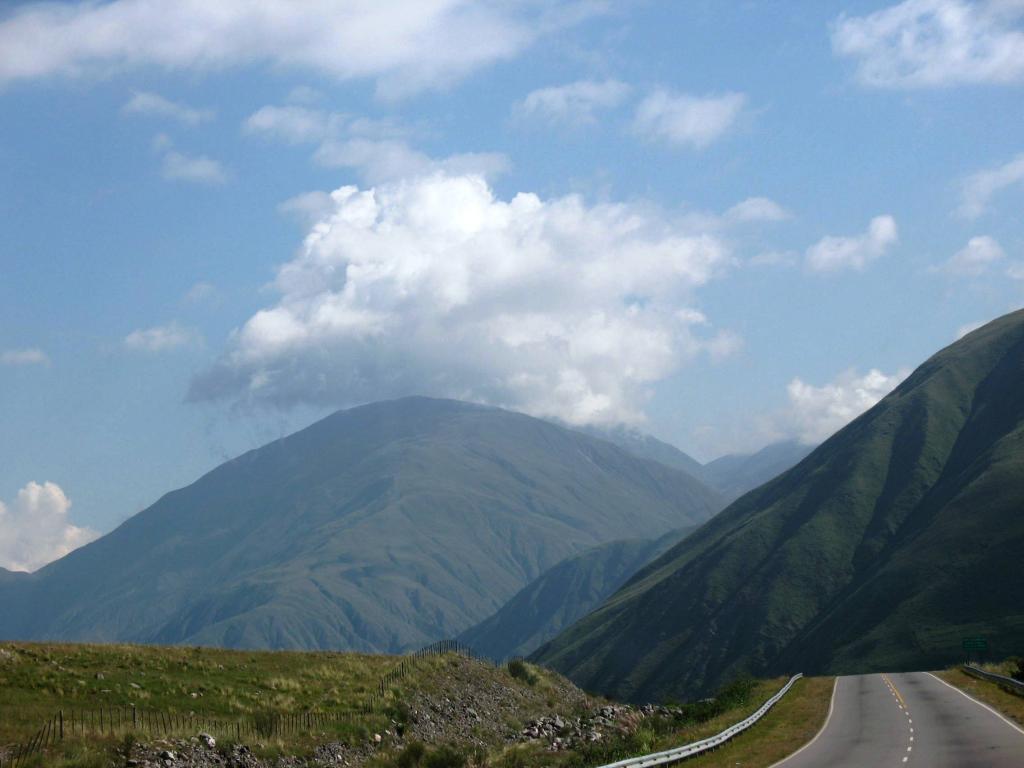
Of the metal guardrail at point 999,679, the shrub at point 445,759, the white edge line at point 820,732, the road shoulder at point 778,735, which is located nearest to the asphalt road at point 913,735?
the white edge line at point 820,732

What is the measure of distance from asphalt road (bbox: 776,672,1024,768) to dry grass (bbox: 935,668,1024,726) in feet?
2.12

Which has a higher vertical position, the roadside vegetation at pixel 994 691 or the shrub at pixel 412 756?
the shrub at pixel 412 756

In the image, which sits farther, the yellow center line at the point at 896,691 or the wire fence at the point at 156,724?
the yellow center line at the point at 896,691

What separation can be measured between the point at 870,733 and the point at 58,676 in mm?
30686

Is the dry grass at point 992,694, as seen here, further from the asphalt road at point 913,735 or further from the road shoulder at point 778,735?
the road shoulder at point 778,735

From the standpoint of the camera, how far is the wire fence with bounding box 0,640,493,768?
107 feet

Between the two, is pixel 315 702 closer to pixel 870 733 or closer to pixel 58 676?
pixel 58 676

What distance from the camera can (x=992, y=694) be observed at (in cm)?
5256

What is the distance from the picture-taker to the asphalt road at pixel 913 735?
30.7m

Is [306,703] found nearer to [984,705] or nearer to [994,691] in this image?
[984,705]

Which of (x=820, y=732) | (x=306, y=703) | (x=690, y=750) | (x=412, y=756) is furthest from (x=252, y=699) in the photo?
(x=820, y=732)

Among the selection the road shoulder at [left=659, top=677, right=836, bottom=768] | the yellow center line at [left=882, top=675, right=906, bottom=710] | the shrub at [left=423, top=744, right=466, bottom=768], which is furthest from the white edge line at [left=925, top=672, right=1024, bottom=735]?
the shrub at [left=423, top=744, right=466, bottom=768]

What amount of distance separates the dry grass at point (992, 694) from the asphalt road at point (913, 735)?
645 millimetres

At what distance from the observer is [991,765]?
93.2ft
